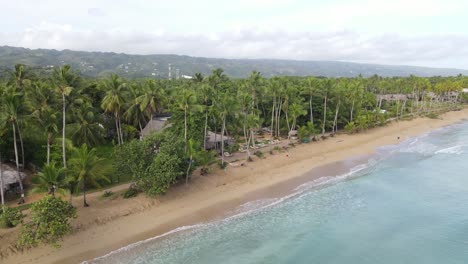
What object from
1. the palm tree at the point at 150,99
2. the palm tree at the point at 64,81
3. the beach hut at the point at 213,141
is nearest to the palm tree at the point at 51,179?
the palm tree at the point at 64,81

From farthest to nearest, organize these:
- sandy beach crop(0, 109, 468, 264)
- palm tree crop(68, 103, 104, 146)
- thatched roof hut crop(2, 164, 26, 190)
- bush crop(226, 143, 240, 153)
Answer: bush crop(226, 143, 240, 153) < palm tree crop(68, 103, 104, 146) < thatched roof hut crop(2, 164, 26, 190) < sandy beach crop(0, 109, 468, 264)

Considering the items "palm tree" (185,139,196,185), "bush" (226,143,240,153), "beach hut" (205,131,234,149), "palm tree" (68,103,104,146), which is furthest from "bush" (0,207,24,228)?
"bush" (226,143,240,153)

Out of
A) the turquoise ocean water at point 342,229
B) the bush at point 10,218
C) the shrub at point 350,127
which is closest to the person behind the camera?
the bush at point 10,218

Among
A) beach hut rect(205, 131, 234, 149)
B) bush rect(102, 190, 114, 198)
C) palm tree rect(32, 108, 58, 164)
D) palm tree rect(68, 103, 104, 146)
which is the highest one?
palm tree rect(32, 108, 58, 164)

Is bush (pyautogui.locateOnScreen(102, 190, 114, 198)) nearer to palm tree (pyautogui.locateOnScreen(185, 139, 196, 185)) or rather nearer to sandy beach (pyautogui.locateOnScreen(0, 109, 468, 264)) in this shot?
sandy beach (pyautogui.locateOnScreen(0, 109, 468, 264))

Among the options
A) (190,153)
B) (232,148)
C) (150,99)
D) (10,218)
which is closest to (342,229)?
(190,153)

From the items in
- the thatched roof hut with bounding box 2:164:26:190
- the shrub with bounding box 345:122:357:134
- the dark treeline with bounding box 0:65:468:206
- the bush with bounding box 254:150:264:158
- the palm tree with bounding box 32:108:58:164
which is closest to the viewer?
the dark treeline with bounding box 0:65:468:206

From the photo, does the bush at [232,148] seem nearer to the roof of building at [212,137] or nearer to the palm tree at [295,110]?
the roof of building at [212,137]
